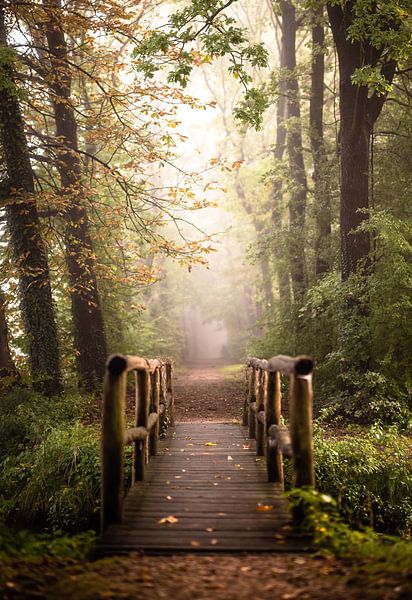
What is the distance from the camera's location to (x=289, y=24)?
54.7 feet

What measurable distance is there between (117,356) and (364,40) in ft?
29.6

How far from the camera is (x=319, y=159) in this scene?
14.7 meters

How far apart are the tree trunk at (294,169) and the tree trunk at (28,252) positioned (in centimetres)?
719

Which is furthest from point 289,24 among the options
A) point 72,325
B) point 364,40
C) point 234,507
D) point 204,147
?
point 234,507

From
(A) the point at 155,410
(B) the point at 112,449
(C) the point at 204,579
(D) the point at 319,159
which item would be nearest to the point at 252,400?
(A) the point at 155,410

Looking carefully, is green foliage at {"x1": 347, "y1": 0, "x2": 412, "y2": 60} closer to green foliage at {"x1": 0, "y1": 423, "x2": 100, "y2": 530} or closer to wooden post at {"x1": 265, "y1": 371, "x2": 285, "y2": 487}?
wooden post at {"x1": 265, "y1": 371, "x2": 285, "y2": 487}

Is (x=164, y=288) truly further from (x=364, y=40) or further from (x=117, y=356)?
(x=117, y=356)

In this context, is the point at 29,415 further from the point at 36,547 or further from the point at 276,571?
the point at 276,571

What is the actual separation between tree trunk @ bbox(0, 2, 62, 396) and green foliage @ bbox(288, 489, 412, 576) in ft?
25.8

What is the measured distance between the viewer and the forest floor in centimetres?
314

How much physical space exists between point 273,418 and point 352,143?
707 centimetres

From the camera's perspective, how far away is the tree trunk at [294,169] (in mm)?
15469

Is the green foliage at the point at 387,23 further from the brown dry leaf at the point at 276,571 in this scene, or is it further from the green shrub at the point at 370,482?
the brown dry leaf at the point at 276,571

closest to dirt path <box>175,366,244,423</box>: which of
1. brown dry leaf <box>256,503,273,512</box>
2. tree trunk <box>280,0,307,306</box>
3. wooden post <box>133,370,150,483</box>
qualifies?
tree trunk <box>280,0,307,306</box>
